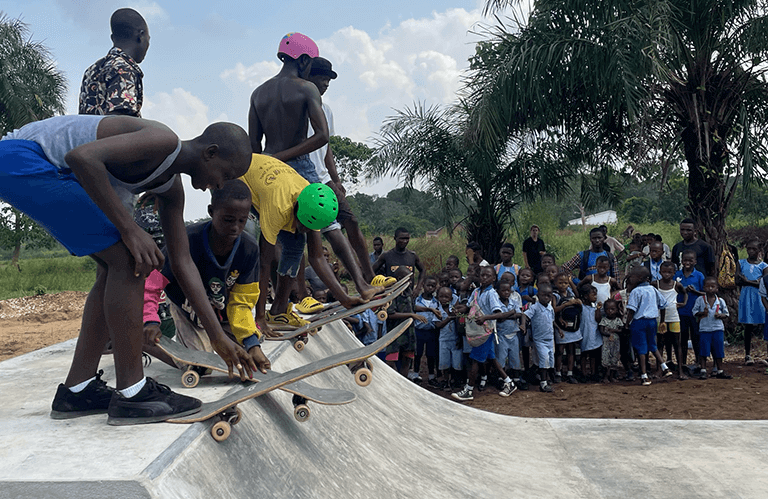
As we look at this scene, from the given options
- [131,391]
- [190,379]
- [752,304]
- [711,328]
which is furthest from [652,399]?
[131,391]

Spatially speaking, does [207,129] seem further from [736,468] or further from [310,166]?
[736,468]

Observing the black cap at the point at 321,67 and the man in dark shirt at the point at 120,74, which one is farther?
the black cap at the point at 321,67

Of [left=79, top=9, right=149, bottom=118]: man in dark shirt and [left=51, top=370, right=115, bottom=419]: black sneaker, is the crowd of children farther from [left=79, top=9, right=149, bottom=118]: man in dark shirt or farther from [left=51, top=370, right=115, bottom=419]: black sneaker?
[left=51, top=370, right=115, bottom=419]: black sneaker

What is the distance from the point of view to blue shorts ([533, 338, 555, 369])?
277 inches

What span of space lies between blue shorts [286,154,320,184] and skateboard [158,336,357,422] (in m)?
1.61

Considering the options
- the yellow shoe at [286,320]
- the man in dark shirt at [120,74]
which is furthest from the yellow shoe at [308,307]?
the man in dark shirt at [120,74]

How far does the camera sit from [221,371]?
10.6ft

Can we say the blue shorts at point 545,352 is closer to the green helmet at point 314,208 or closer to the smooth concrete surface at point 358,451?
the smooth concrete surface at point 358,451

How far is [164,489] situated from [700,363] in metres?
7.46

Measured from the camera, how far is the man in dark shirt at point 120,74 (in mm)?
3184

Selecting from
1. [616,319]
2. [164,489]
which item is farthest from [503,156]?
[164,489]

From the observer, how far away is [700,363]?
7.59 m

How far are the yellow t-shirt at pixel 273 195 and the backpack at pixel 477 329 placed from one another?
365cm

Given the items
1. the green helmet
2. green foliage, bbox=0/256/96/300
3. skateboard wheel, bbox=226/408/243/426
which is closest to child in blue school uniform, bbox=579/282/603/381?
the green helmet
